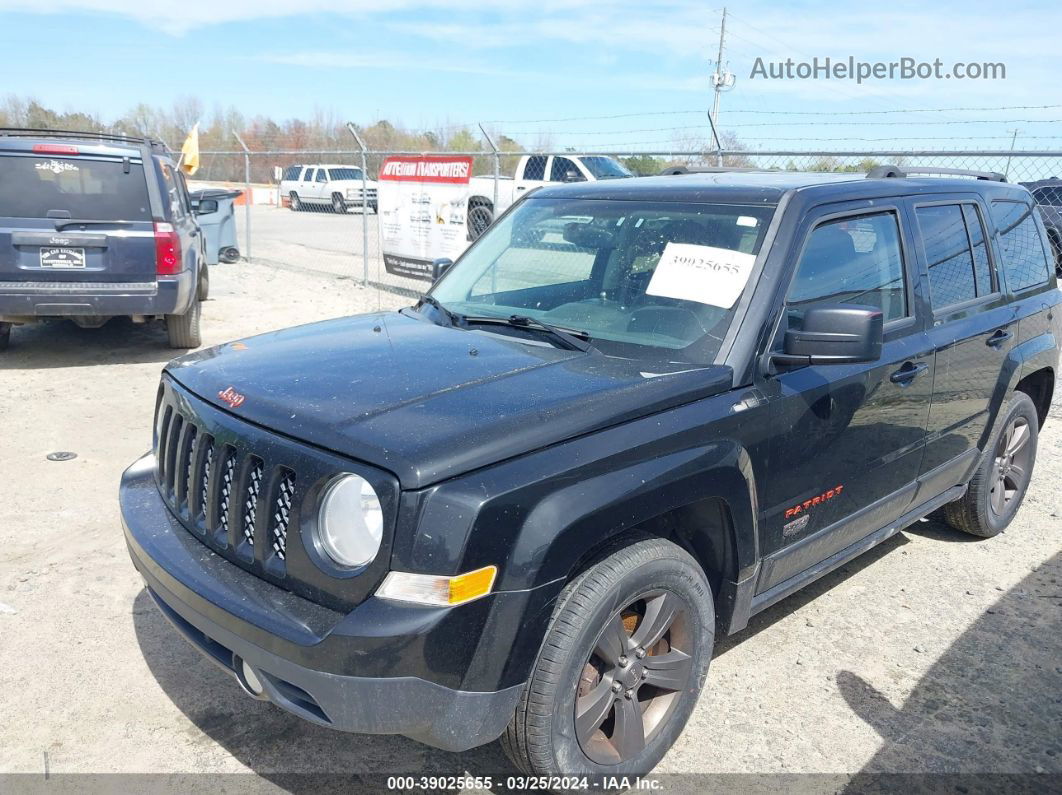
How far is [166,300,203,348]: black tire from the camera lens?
336 inches

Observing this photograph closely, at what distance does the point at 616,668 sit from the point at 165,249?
640 centimetres

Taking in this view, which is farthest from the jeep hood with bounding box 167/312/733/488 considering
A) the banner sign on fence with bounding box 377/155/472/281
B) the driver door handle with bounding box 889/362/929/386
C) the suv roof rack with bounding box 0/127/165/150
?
the banner sign on fence with bounding box 377/155/472/281

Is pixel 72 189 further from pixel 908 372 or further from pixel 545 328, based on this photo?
pixel 908 372

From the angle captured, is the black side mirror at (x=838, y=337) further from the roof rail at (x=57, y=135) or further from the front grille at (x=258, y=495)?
the roof rail at (x=57, y=135)

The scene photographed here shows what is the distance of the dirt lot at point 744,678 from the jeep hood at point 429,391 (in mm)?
1181

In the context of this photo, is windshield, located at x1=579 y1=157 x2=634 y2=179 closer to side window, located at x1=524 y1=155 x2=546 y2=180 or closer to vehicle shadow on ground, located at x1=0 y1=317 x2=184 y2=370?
side window, located at x1=524 y1=155 x2=546 y2=180

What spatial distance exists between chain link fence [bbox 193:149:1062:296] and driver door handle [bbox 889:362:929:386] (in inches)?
53.2

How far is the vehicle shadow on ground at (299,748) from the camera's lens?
290 centimetres

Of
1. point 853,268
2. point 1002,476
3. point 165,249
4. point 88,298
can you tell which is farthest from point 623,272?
point 88,298

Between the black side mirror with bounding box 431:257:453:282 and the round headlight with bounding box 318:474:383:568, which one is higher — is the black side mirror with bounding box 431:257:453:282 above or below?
above

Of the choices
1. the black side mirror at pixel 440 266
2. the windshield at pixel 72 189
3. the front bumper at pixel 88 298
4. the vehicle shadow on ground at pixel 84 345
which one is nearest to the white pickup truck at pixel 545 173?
the vehicle shadow on ground at pixel 84 345

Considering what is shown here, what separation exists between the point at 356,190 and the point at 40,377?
86.0 feet

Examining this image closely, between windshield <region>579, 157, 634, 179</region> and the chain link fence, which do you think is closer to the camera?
the chain link fence

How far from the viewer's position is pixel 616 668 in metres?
2.67
